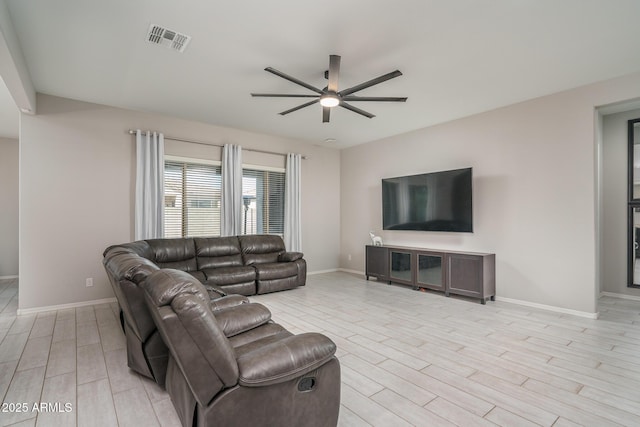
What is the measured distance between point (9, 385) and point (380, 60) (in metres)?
4.25

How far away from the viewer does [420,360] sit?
8.87 feet

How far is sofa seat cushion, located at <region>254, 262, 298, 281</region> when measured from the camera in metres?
5.09

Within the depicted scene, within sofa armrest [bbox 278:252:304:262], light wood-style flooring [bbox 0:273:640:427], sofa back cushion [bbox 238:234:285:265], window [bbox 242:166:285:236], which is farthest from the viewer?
window [bbox 242:166:285:236]

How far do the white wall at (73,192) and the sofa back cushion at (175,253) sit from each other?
59cm

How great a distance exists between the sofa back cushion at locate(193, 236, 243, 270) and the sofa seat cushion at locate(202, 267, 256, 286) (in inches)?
7.3

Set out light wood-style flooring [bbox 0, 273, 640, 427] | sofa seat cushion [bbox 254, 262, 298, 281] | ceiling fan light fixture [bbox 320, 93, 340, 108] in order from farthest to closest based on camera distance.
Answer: sofa seat cushion [bbox 254, 262, 298, 281], ceiling fan light fixture [bbox 320, 93, 340, 108], light wood-style flooring [bbox 0, 273, 640, 427]

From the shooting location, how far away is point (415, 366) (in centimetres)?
259

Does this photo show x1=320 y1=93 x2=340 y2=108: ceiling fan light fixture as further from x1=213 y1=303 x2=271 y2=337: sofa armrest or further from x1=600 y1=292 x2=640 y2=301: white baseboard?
x1=600 y1=292 x2=640 y2=301: white baseboard

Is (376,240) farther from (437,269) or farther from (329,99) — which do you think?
(329,99)

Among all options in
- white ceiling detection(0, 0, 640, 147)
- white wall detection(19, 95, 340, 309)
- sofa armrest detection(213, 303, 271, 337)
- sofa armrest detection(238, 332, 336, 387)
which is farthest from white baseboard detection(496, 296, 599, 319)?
white wall detection(19, 95, 340, 309)

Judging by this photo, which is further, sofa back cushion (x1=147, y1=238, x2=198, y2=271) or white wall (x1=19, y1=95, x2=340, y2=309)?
sofa back cushion (x1=147, y1=238, x2=198, y2=271)

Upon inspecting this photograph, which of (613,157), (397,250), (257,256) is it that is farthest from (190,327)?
(613,157)

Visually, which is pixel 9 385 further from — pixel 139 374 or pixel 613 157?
pixel 613 157

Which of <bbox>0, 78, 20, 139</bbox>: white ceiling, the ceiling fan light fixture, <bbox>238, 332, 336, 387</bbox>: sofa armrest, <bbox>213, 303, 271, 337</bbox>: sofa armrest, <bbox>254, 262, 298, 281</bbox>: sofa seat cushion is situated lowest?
<bbox>254, 262, 298, 281</bbox>: sofa seat cushion
